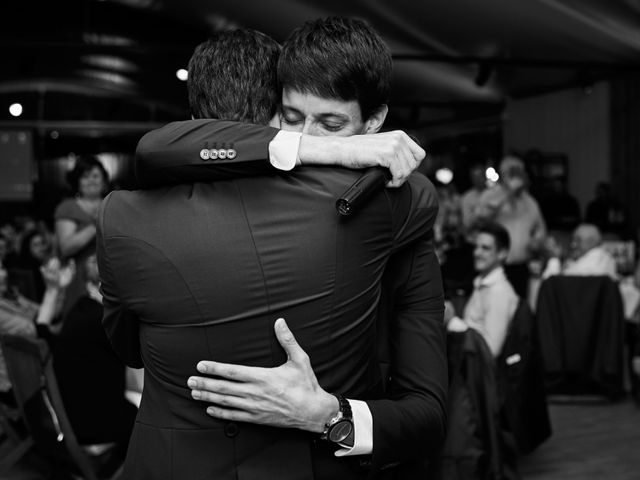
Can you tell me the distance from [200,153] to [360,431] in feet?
1.32

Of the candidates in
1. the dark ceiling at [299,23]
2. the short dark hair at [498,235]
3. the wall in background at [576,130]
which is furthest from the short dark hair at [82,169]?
the wall in background at [576,130]

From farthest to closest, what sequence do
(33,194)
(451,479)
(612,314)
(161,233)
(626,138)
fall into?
(33,194) → (626,138) → (612,314) → (451,479) → (161,233)

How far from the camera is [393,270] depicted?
130 centimetres

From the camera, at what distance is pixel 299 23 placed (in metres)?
11.2

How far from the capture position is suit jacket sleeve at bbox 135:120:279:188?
1208 mm

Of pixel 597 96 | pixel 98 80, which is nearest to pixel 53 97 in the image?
pixel 98 80

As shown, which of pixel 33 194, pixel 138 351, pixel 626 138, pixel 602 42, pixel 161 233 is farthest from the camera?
pixel 33 194

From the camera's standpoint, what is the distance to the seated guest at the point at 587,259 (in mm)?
6711

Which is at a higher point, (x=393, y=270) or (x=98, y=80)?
(x=98, y=80)

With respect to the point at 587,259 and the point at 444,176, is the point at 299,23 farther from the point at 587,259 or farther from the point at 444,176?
the point at 587,259

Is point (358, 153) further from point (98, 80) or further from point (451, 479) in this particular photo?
point (98, 80)

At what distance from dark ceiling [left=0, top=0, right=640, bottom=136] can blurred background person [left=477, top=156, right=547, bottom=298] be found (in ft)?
9.32

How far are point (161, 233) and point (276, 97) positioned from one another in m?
0.27

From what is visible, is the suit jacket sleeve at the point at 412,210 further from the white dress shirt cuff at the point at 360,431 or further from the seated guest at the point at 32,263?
the seated guest at the point at 32,263
